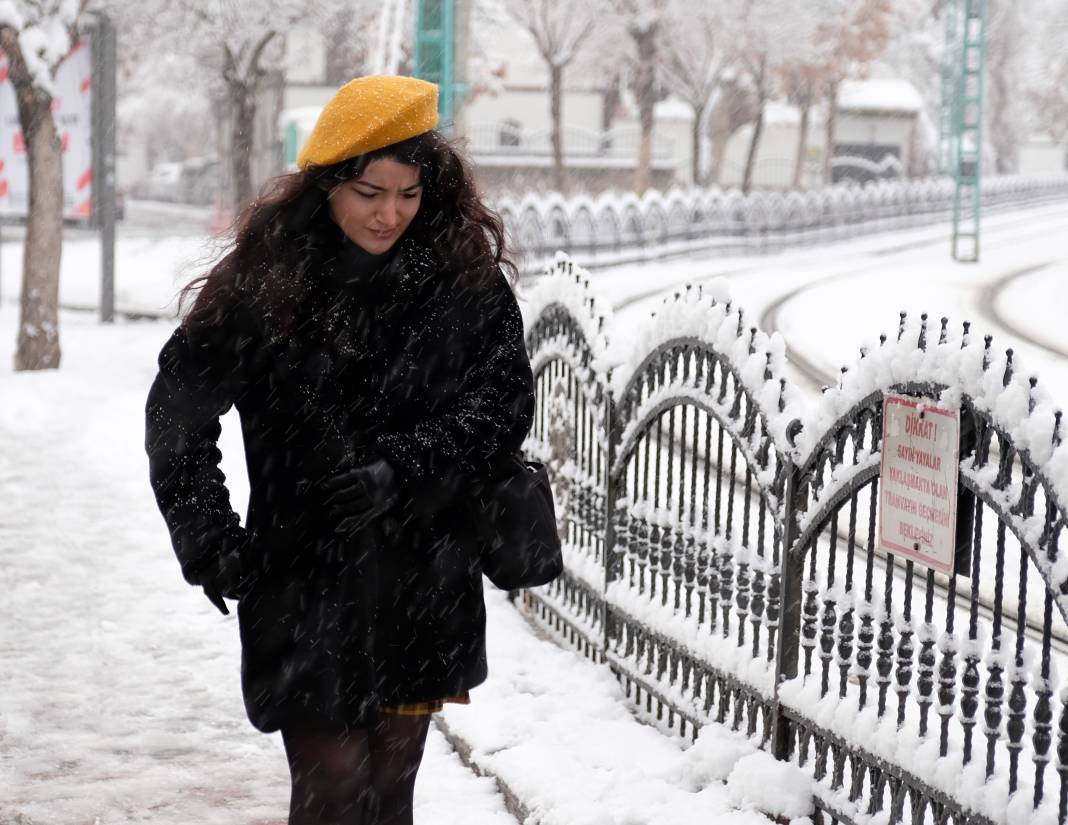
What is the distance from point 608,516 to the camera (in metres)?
5.66

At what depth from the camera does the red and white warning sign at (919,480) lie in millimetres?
3455

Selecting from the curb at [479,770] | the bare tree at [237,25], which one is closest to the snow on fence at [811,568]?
the curb at [479,770]

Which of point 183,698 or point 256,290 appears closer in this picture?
point 256,290

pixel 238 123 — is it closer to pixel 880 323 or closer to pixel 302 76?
pixel 880 323

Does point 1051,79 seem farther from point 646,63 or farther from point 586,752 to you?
point 586,752

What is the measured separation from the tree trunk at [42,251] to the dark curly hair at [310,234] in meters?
10.9

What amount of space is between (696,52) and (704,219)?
15.7m

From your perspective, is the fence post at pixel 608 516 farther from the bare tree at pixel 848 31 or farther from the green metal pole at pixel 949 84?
the bare tree at pixel 848 31

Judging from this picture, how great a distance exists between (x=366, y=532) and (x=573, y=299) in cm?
315

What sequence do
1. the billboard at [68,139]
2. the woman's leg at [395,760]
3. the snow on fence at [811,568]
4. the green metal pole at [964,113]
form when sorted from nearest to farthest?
the woman's leg at [395,760] < the snow on fence at [811,568] < the billboard at [68,139] < the green metal pole at [964,113]

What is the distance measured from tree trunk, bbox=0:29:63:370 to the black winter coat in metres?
11.1

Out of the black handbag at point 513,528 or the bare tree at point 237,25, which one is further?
the bare tree at point 237,25

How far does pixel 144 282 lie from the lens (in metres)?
23.9

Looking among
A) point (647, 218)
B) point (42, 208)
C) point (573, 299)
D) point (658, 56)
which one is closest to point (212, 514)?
point (573, 299)
